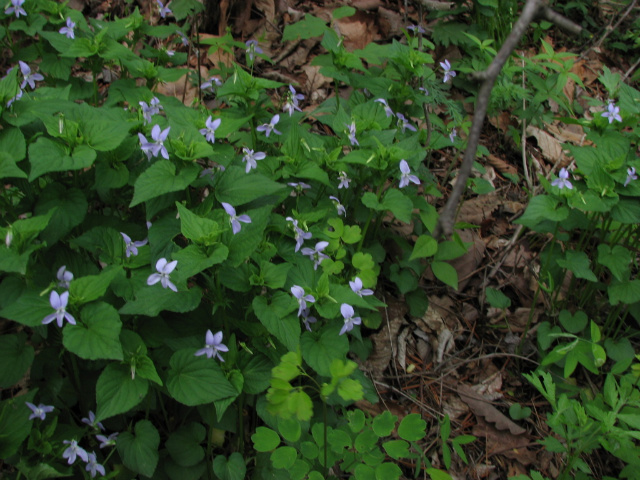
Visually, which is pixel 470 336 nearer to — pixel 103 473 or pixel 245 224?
pixel 245 224

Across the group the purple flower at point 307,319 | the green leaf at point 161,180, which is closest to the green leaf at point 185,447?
the purple flower at point 307,319

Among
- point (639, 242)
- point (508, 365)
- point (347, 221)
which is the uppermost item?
point (639, 242)

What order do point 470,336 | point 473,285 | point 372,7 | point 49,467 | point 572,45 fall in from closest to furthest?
point 49,467, point 470,336, point 473,285, point 372,7, point 572,45

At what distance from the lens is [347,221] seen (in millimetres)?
3029

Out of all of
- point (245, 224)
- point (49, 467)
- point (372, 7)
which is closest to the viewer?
point (49, 467)

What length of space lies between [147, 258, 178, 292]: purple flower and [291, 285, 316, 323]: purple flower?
46 cm

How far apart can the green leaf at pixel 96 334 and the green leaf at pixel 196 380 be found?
12.2 inches

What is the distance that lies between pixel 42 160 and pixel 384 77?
220 centimetres

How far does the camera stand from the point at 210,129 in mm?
2203

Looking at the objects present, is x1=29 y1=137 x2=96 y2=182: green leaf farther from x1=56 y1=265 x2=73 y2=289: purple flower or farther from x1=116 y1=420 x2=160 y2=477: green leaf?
x1=116 y1=420 x2=160 y2=477: green leaf

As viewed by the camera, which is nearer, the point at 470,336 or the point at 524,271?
the point at 470,336

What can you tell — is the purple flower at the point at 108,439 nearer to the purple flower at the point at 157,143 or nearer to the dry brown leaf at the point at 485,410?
the purple flower at the point at 157,143

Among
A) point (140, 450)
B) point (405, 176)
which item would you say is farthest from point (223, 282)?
point (405, 176)

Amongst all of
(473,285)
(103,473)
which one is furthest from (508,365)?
(103,473)
